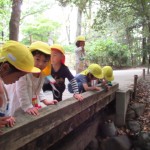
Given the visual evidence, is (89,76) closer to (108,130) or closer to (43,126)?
(108,130)

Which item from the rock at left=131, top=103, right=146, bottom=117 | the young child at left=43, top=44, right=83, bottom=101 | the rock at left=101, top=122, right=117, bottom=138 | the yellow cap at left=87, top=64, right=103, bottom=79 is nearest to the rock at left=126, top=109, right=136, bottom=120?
the rock at left=131, top=103, right=146, bottom=117

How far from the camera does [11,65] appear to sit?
6.75 feet

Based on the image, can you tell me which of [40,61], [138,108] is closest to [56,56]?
[40,61]

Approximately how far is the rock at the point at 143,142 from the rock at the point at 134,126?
0.38 meters

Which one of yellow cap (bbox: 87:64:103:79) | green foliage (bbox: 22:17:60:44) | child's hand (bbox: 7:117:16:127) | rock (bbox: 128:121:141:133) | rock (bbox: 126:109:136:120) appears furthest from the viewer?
green foliage (bbox: 22:17:60:44)

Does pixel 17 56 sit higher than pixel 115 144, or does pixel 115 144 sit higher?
pixel 17 56

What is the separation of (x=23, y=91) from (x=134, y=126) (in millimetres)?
4246

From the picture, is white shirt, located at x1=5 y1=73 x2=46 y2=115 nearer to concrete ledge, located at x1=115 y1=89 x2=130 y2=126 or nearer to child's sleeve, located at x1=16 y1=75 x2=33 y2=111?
child's sleeve, located at x1=16 y1=75 x2=33 y2=111

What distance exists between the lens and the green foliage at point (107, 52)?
17938 millimetres

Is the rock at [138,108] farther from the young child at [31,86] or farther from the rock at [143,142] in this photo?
the young child at [31,86]

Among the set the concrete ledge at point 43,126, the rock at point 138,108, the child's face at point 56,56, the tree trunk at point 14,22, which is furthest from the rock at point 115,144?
the tree trunk at point 14,22

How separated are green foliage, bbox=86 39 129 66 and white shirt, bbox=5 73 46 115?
15.0m

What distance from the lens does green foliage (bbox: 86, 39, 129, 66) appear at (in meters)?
17.9

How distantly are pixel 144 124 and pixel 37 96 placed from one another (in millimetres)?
4117
